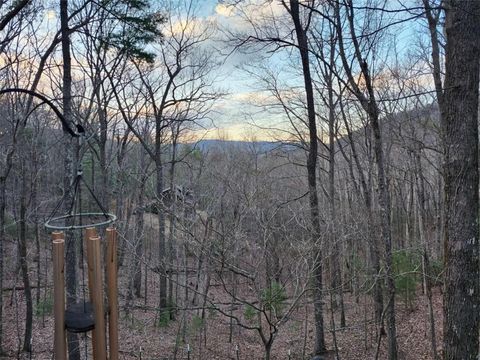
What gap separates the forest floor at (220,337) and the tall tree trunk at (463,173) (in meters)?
5.72

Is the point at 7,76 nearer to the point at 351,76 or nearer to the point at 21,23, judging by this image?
the point at 21,23

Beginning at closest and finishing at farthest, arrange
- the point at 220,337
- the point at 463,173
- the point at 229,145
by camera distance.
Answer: the point at 463,173
the point at 220,337
the point at 229,145

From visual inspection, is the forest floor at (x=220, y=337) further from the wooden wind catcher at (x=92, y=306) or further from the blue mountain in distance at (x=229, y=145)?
the blue mountain in distance at (x=229, y=145)

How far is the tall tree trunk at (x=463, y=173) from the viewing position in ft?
12.6

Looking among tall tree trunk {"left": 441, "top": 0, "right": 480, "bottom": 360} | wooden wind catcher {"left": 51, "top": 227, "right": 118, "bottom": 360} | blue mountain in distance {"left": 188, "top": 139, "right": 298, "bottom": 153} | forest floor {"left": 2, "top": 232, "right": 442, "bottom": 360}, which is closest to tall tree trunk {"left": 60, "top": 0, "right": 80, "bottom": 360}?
forest floor {"left": 2, "top": 232, "right": 442, "bottom": 360}

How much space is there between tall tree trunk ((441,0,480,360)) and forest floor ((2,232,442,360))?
18.8 feet

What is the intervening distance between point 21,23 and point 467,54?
9.22 m

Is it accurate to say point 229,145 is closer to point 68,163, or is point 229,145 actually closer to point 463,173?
point 68,163

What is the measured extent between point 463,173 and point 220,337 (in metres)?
10.4

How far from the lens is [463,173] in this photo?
386 cm

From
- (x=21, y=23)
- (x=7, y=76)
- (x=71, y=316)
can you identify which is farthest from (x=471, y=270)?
(x=7, y=76)

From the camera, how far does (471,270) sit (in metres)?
3.87

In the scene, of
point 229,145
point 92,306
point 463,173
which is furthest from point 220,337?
point 229,145

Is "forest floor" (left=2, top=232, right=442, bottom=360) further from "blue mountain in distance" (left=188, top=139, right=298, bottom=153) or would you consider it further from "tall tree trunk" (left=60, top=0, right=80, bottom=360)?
"blue mountain in distance" (left=188, top=139, right=298, bottom=153)
